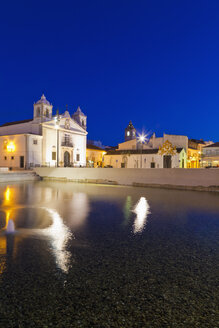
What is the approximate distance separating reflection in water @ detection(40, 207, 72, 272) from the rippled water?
2 centimetres

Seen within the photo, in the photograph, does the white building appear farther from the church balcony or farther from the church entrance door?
the church balcony

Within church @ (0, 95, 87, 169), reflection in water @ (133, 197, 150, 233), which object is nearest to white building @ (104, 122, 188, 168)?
church @ (0, 95, 87, 169)

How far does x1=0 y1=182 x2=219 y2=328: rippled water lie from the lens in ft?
8.49

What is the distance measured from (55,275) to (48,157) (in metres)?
37.3

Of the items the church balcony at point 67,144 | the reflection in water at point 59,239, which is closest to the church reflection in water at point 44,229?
the reflection in water at point 59,239

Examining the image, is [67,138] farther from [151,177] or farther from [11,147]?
[151,177]

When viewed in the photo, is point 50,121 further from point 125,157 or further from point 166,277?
point 166,277

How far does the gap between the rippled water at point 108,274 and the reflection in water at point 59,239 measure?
2 centimetres

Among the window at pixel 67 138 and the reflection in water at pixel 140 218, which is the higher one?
the window at pixel 67 138

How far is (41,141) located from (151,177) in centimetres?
2510

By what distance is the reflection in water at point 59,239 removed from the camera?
4059 mm

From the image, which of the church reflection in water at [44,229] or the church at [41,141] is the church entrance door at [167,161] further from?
the church reflection in water at [44,229]

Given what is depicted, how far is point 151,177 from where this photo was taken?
19.5 metres

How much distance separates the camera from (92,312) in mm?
2633
